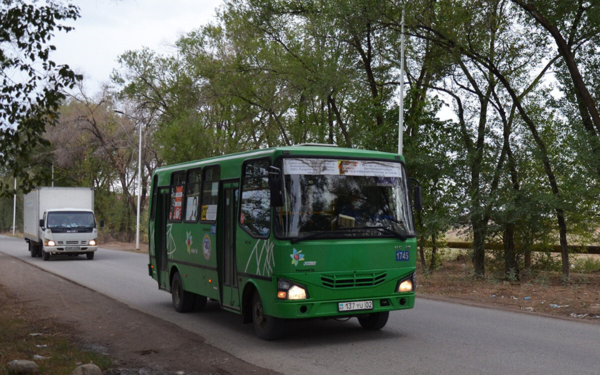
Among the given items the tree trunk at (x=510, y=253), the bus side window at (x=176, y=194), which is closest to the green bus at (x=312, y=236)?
the bus side window at (x=176, y=194)

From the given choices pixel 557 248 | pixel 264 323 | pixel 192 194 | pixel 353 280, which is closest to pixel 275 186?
pixel 353 280

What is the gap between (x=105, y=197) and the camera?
55656 mm

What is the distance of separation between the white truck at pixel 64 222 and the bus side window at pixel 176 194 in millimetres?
17170

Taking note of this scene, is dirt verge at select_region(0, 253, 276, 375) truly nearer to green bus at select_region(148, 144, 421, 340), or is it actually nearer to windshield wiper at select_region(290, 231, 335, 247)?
green bus at select_region(148, 144, 421, 340)

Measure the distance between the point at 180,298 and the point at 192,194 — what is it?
2.14 m

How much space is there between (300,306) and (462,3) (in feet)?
44.6

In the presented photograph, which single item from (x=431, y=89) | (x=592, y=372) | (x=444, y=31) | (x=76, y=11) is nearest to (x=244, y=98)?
(x=431, y=89)

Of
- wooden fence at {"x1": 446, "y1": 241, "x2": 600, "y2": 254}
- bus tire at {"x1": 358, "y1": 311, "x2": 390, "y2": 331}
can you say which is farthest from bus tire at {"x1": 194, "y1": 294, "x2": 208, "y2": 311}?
wooden fence at {"x1": 446, "y1": 241, "x2": 600, "y2": 254}

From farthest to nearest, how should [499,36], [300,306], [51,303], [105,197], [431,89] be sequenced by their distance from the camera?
1. [105,197]
2. [431,89]
3. [499,36]
4. [51,303]
5. [300,306]

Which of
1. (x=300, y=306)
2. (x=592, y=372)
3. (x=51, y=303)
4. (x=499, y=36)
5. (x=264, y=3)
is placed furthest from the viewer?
(x=264, y=3)

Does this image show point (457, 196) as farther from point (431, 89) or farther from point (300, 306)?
point (300, 306)

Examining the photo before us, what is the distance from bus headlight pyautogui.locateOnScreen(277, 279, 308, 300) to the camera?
29.2 feet

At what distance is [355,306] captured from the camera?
927 centimetres

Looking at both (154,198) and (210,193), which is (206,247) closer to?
(210,193)
